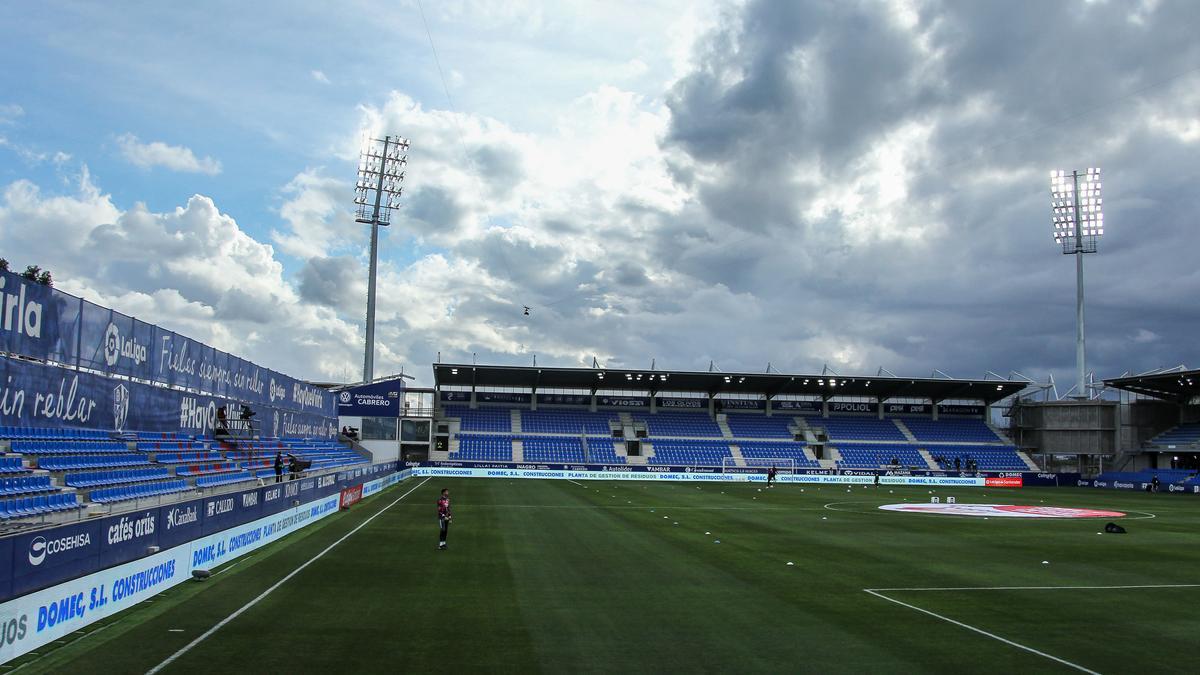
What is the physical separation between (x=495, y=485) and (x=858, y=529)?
33.2m

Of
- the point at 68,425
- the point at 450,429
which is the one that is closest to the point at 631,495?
the point at 68,425

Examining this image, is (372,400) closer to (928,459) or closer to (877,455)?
(877,455)

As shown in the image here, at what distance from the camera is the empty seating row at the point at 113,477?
21531mm

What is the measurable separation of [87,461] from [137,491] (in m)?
1.58

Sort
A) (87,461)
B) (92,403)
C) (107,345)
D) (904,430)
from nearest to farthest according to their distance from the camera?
(87,461) < (92,403) < (107,345) < (904,430)

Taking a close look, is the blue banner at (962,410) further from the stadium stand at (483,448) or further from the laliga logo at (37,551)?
the laliga logo at (37,551)

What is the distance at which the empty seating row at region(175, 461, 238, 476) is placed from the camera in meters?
28.3

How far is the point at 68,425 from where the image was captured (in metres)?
25.2

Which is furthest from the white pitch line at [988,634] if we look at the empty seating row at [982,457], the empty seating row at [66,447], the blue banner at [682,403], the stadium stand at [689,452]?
the blue banner at [682,403]

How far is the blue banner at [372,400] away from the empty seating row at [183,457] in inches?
1672

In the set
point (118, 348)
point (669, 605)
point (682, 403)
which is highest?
point (118, 348)

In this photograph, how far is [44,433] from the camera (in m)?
23.5

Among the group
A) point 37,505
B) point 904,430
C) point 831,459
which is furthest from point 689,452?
point 37,505

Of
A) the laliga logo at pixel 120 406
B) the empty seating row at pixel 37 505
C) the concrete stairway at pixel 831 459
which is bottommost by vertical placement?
the concrete stairway at pixel 831 459
